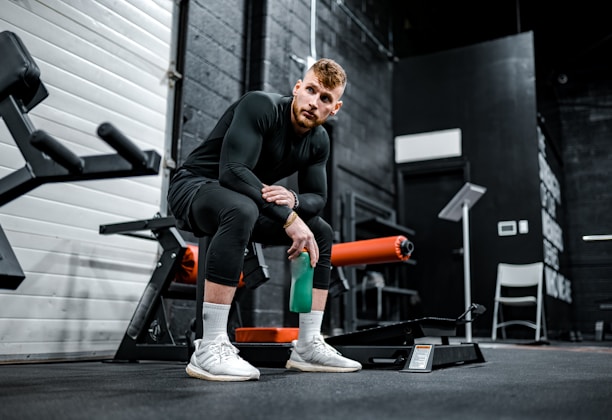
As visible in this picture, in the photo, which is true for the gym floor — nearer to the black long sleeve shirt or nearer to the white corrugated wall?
the black long sleeve shirt

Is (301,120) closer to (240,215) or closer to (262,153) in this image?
(262,153)

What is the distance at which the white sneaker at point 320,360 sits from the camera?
6.86ft

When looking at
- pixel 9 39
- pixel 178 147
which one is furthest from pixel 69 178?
pixel 178 147

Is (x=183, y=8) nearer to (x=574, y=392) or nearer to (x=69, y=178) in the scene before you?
(x=69, y=178)

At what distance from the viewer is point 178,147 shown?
12.5 feet

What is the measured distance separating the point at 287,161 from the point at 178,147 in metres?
1.85

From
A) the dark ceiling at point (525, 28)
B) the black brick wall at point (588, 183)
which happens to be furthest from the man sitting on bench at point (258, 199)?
the black brick wall at point (588, 183)

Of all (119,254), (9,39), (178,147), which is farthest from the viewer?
(178,147)

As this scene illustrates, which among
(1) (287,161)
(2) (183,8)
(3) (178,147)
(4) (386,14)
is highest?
(4) (386,14)

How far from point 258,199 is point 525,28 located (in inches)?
288

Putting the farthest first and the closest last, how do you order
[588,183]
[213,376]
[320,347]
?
[588,183] → [320,347] → [213,376]

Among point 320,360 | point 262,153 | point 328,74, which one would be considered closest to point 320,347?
point 320,360

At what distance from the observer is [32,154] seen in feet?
4.27

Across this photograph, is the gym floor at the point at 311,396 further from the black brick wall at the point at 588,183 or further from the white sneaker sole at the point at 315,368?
the black brick wall at the point at 588,183
